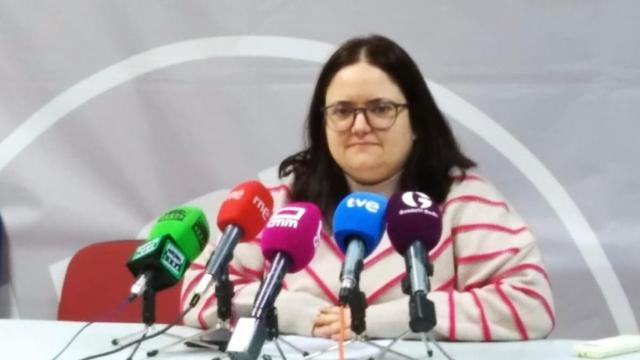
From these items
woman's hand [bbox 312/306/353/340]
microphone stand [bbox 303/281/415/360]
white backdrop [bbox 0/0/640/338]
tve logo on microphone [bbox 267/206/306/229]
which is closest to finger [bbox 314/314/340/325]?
woman's hand [bbox 312/306/353/340]

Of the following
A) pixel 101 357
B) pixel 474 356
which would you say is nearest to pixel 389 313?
pixel 474 356

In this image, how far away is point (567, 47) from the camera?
7.45 feet

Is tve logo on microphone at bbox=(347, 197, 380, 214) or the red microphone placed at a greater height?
tve logo on microphone at bbox=(347, 197, 380, 214)

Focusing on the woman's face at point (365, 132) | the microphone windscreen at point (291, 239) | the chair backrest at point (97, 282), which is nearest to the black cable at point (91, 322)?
the chair backrest at point (97, 282)

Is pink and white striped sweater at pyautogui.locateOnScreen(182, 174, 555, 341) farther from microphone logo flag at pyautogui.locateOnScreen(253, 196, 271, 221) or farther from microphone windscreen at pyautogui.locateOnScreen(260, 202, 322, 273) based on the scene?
microphone windscreen at pyautogui.locateOnScreen(260, 202, 322, 273)

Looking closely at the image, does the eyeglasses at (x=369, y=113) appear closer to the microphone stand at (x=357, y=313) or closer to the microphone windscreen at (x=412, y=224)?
the microphone stand at (x=357, y=313)

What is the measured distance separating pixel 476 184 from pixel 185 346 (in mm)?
746

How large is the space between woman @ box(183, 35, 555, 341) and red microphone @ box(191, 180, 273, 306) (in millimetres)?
374

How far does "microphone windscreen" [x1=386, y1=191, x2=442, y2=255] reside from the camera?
3.73 ft

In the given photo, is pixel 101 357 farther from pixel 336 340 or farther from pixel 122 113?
pixel 122 113

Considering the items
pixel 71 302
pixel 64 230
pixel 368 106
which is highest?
pixel 368 106

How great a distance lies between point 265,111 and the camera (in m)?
2.43

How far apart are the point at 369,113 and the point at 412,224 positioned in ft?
2.34

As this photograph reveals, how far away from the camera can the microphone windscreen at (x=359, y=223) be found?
114 centimetres
